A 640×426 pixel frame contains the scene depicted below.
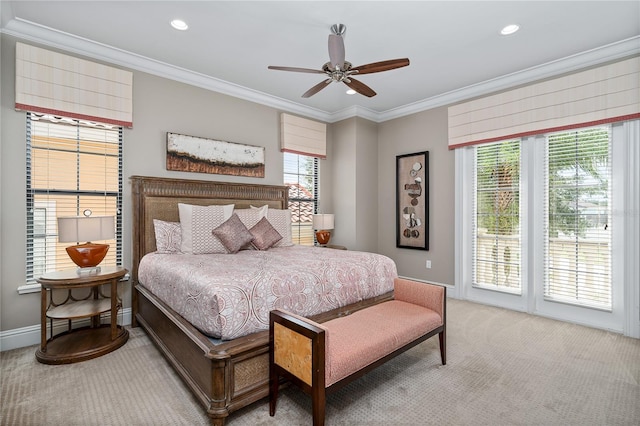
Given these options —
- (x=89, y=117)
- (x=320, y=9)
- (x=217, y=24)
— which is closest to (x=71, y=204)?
(x=89, y=117)

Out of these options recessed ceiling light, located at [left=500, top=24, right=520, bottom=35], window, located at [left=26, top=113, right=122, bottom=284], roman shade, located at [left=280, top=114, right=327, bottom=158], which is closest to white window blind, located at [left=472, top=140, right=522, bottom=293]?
recessed ceiling light, located at [left=500, top=24, right=520, bottom=35]

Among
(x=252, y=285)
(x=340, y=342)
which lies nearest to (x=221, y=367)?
(x=252, y=285)

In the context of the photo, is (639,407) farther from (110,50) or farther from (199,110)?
(110,50)

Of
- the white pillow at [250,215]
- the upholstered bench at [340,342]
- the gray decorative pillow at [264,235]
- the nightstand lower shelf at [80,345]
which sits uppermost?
the white pillow at [250,215]

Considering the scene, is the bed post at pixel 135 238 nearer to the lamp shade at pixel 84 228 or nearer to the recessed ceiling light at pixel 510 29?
the lamp shade at pixel 84 228

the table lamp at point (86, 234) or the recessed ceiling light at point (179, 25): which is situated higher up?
the recessed ceiling light at point (179, 25)

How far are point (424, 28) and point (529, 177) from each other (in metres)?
2.20

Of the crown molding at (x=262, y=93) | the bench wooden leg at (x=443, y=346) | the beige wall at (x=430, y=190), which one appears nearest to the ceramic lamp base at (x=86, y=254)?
the crown molding at (x=262, y=93)

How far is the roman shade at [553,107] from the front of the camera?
→ 3.13 metres

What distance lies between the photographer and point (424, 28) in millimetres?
2906

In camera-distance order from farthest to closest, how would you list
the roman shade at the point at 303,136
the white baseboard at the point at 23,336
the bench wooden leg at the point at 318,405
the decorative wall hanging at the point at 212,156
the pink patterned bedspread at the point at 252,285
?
the roman shade at the point at 303,136 → the decorative wall hanging at the point at 212,156 → the white baseboard at the point at 23,336 → the pink patterned bedspread at the point at 252,285 → the bench wooden leg at the point at 318,405

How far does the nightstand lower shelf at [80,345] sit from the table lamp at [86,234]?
66 cm

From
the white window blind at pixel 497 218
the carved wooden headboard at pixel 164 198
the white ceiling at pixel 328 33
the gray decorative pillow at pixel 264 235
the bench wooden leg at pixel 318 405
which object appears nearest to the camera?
the bench wooden leg at pixel 318 405

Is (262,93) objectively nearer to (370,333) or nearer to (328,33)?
(328,33)
